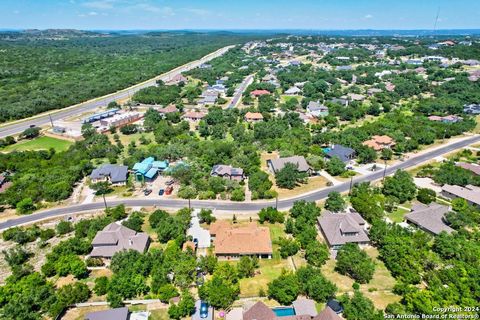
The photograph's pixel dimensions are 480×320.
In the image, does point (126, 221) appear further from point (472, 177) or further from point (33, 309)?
point (472, 177)

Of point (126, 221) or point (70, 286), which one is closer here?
point (70, 286)

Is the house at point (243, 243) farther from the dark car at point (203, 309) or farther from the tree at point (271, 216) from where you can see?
the dark car at point (203, 309)

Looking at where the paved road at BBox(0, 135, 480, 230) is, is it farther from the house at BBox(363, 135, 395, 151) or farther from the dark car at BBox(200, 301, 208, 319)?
the dark car at BBox(200, 301, 208, 319)

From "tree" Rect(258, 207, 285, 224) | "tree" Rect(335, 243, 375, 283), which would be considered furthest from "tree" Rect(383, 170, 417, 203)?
"tree" Rect(258, 207, 285, 224)

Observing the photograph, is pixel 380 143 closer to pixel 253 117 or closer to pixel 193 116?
pixel 253 117

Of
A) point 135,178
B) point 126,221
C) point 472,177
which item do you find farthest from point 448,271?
point 135,178

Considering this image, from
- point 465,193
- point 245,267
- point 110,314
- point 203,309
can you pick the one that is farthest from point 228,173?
point 465,193
